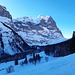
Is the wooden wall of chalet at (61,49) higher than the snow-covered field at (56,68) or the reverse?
the reverse

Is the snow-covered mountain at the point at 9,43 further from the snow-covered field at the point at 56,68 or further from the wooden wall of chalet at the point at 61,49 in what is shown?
the snow-covered field at the point at 56,68

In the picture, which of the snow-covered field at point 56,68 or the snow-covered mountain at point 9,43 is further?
the snow-covered mountain at point 9,43

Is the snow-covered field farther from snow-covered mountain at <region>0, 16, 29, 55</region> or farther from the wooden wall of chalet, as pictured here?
snow-covered mountain at <region>0, 16, 29, 55</region>

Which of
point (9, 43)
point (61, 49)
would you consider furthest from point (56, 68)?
point (9, 43)

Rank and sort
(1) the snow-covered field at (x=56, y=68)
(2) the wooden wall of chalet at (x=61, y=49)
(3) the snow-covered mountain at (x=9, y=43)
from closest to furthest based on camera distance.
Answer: (1) the snow-covered field at (x=56, y=68), (2) the wooden wall of chalet at (x=61, y=49), (3) the snow-covered mountain at (x=9, y=43)

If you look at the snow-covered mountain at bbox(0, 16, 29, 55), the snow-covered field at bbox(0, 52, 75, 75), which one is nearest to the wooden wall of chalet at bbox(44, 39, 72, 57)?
the snow-covered mountain at bbox(0, 16, 29, 55)

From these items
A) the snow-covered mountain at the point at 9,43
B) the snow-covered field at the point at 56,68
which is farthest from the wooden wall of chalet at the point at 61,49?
the snow-covered field at the point at 56,68

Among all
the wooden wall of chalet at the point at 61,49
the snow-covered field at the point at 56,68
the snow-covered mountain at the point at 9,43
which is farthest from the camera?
the snow-covered mountain at the point at 9,43

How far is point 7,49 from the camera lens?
6107 inches

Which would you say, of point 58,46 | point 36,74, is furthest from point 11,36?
point 36,74

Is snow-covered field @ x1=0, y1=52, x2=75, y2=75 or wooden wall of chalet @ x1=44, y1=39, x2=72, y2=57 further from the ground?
snow-covered field @ x1=0, y1=52, x2=75, y2=75

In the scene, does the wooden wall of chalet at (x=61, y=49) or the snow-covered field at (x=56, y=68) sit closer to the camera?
the snow-covered field at (x=56, y=68)

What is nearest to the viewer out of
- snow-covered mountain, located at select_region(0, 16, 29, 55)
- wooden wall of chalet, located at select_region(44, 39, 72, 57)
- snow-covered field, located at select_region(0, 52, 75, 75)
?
snow-covered field, located at select_region(0, 52, 75, 75)

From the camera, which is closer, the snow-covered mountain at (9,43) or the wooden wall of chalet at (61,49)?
the wooden wall of chalet at (61,49)
